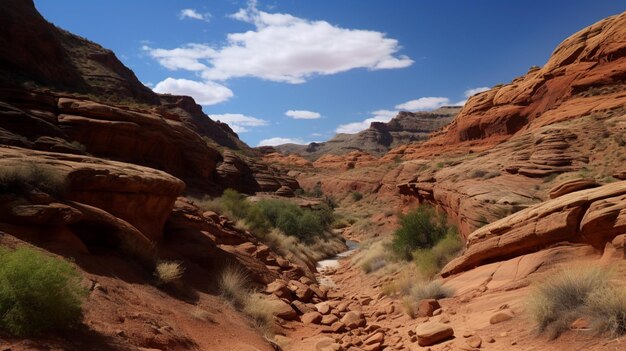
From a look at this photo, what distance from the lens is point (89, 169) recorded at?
10.7 meters

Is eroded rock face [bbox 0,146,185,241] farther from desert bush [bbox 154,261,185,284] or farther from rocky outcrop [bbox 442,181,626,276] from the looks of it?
rocky outcrop [bbox 442,181,626,276]

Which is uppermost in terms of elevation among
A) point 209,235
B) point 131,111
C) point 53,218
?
point 131,111

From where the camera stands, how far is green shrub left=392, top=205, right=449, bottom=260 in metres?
17.6

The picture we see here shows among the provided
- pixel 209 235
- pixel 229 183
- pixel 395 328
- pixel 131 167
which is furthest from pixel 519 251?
pixel 229 183

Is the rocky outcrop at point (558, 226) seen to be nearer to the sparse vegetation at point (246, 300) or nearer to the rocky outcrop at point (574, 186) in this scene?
the rocky outcrop at point (574, 186)

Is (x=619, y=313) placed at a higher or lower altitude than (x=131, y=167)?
lower

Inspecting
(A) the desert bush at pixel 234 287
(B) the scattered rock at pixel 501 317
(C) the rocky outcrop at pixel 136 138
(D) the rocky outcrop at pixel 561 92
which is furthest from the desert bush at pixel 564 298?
(D) the rocky outcrop at pixel 561 92

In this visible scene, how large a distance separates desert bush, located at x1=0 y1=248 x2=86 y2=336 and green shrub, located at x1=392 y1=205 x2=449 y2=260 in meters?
14.3

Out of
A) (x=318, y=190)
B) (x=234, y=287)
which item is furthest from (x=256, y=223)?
(x=318, y=190)

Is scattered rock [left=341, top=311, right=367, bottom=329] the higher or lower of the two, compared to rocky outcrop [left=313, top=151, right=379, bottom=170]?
lower

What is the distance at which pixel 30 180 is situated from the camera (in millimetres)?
8531

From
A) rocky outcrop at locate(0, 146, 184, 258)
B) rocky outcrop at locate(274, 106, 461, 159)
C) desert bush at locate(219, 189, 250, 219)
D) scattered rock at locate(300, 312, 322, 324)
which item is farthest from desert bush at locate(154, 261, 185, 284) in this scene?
rocky outcrop at locate(274, 106, 461, 159)

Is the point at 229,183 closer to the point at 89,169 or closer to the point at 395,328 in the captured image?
the point at 89,169

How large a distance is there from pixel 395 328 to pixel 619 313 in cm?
526
